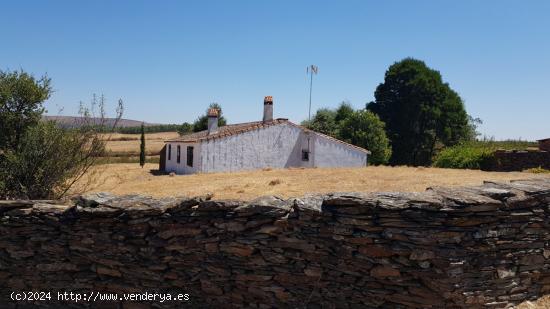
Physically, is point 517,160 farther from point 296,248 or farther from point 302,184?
point 296,248

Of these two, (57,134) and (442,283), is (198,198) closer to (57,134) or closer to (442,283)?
(442,283)

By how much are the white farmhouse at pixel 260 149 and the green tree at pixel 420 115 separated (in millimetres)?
14585

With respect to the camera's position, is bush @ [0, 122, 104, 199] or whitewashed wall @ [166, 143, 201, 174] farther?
whitewashed wall @ [166, 143, 201, 174]

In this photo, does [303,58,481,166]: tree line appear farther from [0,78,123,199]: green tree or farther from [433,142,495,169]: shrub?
[0,78,123,199]: green tree

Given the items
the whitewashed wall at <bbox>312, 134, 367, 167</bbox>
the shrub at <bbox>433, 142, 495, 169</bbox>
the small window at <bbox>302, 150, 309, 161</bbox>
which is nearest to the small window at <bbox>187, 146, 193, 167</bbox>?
the small window at <bbox>302, 150, 309, 161</bbox>

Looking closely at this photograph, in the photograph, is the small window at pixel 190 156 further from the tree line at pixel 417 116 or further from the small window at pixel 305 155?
the tree line at pixel 417 116

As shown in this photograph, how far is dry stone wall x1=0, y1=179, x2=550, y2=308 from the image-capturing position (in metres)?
5.58

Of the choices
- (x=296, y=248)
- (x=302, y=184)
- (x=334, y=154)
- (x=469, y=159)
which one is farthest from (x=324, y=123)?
(x=296, y=248)

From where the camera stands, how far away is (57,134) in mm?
11578

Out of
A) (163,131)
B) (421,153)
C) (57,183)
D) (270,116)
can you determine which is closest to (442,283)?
(57,183)

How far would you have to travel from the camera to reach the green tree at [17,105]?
12289mm

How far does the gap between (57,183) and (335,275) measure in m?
8.95

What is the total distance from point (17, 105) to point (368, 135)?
2767 cm

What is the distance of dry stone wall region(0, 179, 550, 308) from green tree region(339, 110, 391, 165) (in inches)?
1161
